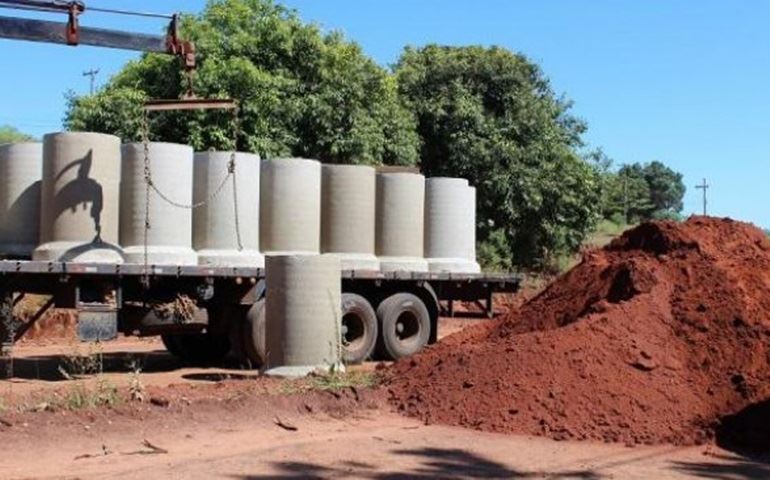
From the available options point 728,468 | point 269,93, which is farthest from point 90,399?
point 269,93

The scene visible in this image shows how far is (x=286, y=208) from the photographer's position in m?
14.7

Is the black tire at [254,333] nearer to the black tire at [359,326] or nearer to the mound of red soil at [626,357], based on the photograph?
the black tire at [359,326]

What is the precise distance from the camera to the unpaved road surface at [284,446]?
297 inches

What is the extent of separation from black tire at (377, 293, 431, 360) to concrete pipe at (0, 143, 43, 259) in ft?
17.9

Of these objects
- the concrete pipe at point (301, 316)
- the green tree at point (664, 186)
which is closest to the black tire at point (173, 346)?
the concrete pipe at point (301, 316)

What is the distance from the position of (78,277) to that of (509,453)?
6579 millimetres

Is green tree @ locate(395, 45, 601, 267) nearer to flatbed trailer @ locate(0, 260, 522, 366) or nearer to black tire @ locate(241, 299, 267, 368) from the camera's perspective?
flatbed trailer @ locate(0, 260, 522, 366)

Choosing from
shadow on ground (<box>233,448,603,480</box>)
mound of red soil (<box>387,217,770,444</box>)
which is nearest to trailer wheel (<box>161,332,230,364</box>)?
mound of red soil (<box>387,217,770,444</box>)

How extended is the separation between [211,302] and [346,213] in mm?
2536

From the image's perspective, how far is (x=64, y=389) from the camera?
11.0 metres

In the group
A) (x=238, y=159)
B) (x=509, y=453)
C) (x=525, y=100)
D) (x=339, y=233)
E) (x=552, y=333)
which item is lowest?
(x=509, y=453)

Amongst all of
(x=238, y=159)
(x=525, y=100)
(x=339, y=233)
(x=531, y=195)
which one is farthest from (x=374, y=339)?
(x=525, y=100)

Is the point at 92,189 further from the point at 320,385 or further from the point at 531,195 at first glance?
the point at 531,195

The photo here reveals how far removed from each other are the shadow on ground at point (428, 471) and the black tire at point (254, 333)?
6.00 m
